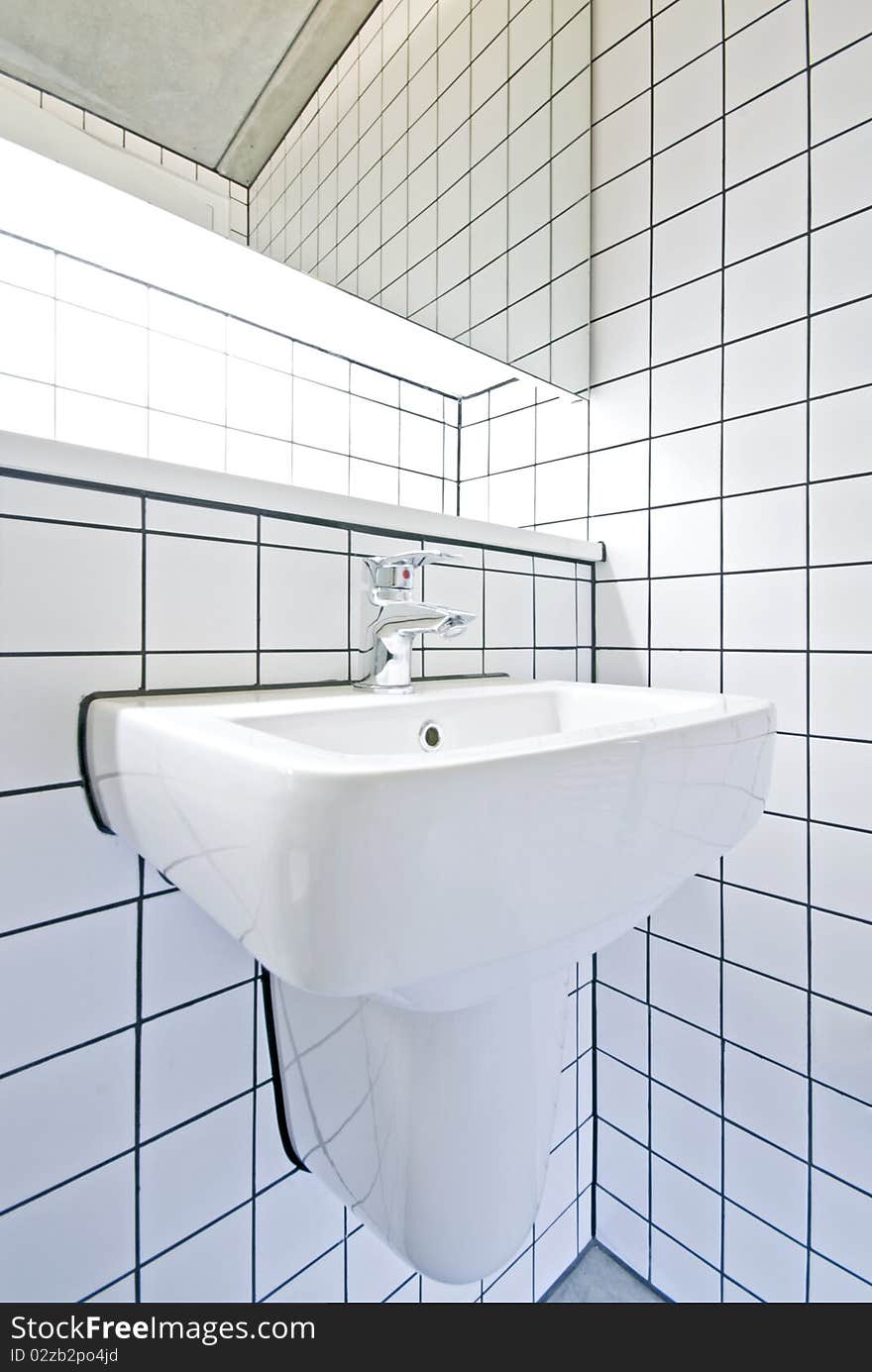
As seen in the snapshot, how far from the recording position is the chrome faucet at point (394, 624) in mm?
803

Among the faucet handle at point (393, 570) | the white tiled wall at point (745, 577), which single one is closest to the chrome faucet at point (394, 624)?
the faucet handle at point (393, 570)

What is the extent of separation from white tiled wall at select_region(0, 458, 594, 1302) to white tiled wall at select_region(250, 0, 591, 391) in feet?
1.78

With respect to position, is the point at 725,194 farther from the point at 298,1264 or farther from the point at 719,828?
the point at 298,1264

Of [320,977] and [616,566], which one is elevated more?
[616,566]

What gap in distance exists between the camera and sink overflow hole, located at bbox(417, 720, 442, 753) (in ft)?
2.39

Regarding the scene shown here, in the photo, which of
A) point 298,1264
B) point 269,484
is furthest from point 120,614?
point 298,1264

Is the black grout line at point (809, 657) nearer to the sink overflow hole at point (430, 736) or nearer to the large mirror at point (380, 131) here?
the large mirror at point (380, 131)

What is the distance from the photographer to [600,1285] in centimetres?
110

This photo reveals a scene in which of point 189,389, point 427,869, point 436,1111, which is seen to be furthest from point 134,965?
point 189,389

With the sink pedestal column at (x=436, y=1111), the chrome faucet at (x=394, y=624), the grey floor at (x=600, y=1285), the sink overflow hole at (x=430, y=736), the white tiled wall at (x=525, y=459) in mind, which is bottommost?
the grey floor at (x=600, y=1285)

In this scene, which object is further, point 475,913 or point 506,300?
point 506,300
